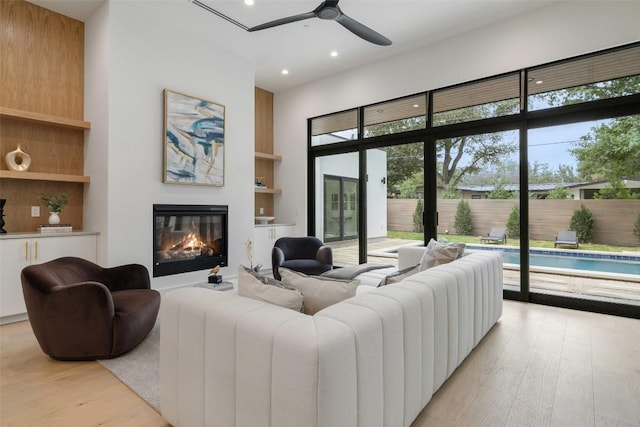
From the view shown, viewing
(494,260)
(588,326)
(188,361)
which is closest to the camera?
(188,361)

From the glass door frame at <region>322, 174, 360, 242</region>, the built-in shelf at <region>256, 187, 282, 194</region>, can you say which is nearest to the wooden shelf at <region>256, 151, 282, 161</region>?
the built-in shelf at <region>256, 187, 282, 194</region>

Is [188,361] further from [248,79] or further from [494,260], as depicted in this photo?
[248,79]

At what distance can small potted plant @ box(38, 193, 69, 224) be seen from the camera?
12.7 feet

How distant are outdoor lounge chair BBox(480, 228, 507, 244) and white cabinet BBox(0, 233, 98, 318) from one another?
5.20m

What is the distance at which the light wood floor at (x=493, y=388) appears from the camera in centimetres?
186

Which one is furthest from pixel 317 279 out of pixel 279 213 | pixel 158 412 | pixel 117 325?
pixel 279 213

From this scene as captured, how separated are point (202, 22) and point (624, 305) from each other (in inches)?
240

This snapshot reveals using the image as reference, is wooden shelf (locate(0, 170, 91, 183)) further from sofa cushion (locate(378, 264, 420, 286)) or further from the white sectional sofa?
sofa cushion (locate(378, 264, 420, 286))

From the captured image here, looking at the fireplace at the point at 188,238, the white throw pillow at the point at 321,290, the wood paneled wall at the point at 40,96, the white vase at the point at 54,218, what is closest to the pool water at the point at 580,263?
the white throw pillow at the point at 321,290

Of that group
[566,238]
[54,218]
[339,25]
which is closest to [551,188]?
[566,238]

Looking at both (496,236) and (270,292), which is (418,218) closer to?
(496,236)

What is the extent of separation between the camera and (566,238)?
406 centimetres

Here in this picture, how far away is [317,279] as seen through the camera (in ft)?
6.04

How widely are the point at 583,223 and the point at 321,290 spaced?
12.5 feet
